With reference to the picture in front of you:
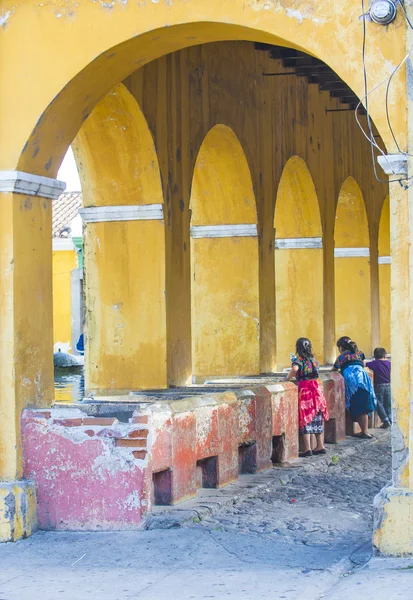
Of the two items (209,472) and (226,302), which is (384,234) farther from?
(209,472)

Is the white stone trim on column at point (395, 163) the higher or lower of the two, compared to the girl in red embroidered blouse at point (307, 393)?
higher

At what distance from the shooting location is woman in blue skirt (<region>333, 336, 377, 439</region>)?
1248 centimetres

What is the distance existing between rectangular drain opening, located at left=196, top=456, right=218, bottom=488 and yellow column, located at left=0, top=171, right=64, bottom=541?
1640 millimetres

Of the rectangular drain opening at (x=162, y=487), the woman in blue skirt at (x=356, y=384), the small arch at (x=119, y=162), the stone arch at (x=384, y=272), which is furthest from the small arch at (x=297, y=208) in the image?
the rectangular drain opening at (x=162, y=487)

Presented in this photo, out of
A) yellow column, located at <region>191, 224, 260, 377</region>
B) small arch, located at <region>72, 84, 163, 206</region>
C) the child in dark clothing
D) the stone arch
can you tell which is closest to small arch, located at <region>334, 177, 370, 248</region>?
the stone arch

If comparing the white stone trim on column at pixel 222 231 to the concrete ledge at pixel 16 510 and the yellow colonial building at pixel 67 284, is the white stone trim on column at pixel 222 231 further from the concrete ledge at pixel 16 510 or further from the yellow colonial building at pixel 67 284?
the yellow colonial building at pixel 67 284

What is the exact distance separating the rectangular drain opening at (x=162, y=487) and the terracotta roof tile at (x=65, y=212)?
21.4 meters

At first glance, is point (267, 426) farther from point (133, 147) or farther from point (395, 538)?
point (395, 538)

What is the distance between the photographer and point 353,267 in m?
18.8

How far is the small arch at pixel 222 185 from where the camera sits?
40.0 feet

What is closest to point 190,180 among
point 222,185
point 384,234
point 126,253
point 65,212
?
point 126,253

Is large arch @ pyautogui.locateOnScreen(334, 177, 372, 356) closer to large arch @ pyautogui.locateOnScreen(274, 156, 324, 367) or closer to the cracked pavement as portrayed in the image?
large arch @ pyautogui.locateOnScreen(274, 156, 324, 367)

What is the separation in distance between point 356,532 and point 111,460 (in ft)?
5.60

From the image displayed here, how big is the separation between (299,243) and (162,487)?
851 centimetres
